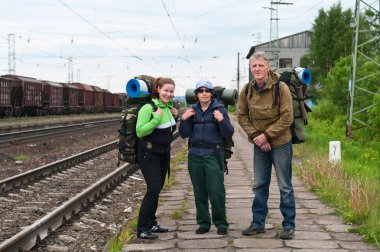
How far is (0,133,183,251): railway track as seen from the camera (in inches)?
245

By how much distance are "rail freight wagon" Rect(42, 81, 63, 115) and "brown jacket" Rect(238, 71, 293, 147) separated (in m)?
43.0

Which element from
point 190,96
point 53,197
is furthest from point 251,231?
point 53,197

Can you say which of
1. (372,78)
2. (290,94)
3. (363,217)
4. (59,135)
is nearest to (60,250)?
(290,94)

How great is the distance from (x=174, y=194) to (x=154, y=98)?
11.4ft

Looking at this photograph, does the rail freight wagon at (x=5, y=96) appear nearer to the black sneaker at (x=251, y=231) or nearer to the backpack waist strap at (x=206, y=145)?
the backpack waist strap at (x=206, y=145)

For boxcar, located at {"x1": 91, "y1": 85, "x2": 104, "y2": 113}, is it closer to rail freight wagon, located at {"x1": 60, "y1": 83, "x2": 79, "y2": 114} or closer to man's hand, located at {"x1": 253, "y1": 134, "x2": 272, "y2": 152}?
rail freight wagon, located at {"x1": 60, "y1": 83, "x2": 79, "y2": 114}

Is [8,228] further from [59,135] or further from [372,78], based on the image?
[59,135]

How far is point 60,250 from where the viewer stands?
587cm

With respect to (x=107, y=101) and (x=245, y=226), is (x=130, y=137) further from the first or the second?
(x=107, y=101)

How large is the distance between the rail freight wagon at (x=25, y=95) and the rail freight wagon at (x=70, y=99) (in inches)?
314

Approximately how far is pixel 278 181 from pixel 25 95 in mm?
37653

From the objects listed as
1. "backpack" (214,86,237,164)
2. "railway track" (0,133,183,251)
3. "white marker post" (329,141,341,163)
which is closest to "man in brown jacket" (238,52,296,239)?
"backpack" (214,86,237,164)

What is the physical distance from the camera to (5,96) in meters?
37.5

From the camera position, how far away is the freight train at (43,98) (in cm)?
3884
